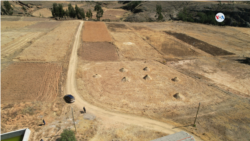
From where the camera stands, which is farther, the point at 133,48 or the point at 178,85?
the point at 133,48

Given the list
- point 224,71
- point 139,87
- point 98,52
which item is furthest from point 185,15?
point 139,87

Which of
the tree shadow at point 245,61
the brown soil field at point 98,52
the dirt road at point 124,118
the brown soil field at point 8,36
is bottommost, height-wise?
the dirt road at point 124,118

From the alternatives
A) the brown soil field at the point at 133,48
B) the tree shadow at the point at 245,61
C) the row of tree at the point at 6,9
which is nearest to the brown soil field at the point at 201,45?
the tree shadow at the point at 245,61

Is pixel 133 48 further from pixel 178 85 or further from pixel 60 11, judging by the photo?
pixel 60 11

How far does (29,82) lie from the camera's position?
29125 millimetres

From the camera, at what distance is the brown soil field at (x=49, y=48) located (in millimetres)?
39731

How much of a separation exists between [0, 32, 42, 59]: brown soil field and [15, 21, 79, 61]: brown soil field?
122 inches

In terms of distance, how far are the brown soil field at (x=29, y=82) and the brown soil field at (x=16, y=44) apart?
30.5ft

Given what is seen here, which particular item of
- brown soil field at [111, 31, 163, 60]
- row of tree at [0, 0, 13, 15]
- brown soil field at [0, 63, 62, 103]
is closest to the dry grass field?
brown soil field at [111, 31, 163, 60]

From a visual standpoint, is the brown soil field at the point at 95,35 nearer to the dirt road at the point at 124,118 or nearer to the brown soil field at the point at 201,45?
the brown soil field at the point at 201,45

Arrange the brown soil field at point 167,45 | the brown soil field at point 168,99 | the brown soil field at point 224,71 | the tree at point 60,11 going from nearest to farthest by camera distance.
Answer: the brown soil field at point 168,99 < the brown soil field at point 224,71 < the brown soil field at point 167,45 < the tree at point 60,11

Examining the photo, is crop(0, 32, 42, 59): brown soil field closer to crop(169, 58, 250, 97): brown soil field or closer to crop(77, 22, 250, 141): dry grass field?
crop(77, 22, 250, 141): dry grass field

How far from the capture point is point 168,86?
98.7 feet

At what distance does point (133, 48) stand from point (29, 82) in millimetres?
30561
